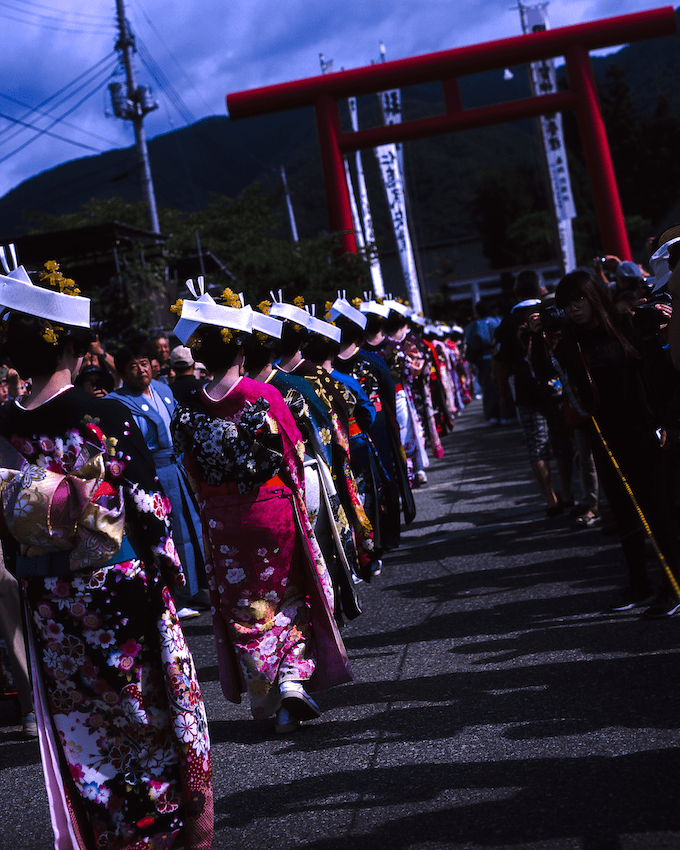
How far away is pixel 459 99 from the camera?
537 inches

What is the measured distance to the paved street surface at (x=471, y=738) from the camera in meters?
2.92

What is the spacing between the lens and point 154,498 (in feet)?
9.85

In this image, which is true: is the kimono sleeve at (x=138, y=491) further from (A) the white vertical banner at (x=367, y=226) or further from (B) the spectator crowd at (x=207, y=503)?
(A) the white vertical banner at (x=367, y=226)

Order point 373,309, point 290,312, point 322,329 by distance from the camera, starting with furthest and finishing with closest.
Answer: point 373,309
point 322,329
point 290,312

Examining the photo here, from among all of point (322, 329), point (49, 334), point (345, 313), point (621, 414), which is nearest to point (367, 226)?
point (345, 313)

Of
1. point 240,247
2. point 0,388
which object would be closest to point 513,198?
point 240,247

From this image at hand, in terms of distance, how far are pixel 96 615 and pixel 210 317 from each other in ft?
4.87

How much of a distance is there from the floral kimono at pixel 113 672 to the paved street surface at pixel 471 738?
34 cm

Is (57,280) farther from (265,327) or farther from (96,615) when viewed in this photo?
(265,327)

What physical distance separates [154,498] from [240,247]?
27.9 m

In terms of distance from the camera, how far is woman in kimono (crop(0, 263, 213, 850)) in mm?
2898

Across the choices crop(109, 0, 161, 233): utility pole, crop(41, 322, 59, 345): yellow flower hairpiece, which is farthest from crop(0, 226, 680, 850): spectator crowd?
crop(109, 0, 161, 233): utility pole

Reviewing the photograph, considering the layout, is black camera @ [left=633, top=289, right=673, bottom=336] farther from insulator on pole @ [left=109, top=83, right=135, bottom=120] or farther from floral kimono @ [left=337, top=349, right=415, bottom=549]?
insulator on pole @ [left=109, top=83, right=135, bottom=120]

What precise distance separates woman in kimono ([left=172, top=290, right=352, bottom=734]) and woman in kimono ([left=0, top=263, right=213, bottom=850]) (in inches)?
38.4
